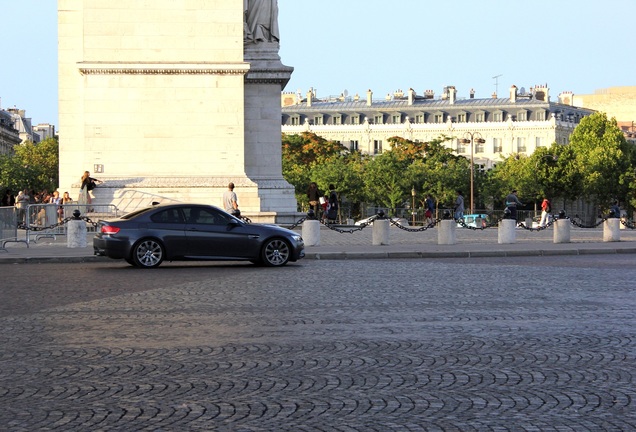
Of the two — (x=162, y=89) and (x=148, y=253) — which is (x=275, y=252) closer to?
(x=148, y=253)

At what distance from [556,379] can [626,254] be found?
73.8 ft

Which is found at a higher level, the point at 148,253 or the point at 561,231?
the point at 561,231

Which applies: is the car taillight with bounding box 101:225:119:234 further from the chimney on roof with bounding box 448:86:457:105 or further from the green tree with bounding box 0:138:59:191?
the chimney on roof with bounding box 448:86:457:105

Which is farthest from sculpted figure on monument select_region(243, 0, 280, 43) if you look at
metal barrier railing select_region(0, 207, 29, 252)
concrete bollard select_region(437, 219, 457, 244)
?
metal barrier railing select_region(0, 207, 29, 252)

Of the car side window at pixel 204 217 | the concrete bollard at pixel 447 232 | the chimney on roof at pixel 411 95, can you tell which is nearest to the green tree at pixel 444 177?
the chimney on roof at pixel 411 95

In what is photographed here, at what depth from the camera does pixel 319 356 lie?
11477 mm

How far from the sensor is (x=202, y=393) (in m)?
9.52

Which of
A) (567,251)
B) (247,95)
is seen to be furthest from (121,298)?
(247,95)

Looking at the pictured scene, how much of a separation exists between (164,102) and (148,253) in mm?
13161

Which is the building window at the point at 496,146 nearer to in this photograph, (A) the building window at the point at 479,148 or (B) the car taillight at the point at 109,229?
(A) the building window at the point at 479,148

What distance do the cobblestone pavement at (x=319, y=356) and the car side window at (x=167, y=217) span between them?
4704mm

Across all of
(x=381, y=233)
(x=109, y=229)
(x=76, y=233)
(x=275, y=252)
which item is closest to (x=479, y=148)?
(x=381, y=233)

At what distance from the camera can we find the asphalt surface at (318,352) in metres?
8.70

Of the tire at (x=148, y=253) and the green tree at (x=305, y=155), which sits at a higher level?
the green tree at (x=305, y=155)
